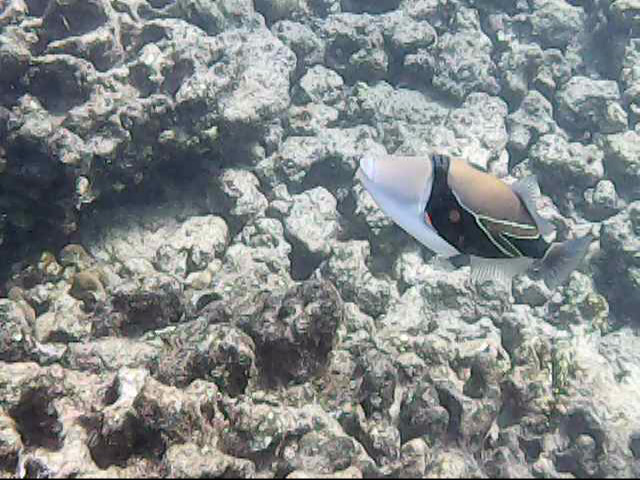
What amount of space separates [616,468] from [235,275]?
10.2ft

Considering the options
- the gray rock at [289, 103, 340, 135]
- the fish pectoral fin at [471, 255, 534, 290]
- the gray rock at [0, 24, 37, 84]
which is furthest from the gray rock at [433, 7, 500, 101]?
the fish pectoral fin at [471, 255, 534, 290]

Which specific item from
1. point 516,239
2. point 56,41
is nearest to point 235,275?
point 56,41

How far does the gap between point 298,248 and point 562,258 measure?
3.75m

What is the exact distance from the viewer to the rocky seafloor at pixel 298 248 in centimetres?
283

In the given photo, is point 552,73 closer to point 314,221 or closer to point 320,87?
point 320,87

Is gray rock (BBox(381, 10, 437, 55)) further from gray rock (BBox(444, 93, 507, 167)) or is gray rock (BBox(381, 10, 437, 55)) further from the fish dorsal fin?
the fish dorsal fin

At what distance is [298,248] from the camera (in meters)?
5.39

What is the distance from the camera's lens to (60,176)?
14.9 feet

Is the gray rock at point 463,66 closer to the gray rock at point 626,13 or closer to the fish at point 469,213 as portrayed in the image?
the gray rock at point 626,13

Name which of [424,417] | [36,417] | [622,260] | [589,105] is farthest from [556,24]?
[36,417]

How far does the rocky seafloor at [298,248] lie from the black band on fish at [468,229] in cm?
106

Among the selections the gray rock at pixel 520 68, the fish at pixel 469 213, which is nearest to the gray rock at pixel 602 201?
the gray rock at pixel 520 68

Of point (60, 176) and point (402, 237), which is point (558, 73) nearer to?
Result: point (402, 237)

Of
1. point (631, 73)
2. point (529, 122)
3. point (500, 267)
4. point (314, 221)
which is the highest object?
point (500, 267)
